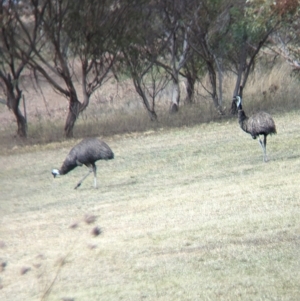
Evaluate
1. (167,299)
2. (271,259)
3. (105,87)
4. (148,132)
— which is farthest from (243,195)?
(105,87)

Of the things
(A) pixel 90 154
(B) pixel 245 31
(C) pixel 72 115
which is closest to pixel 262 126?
(A) pixel 90 154

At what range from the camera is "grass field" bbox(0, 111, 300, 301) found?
7685 mm

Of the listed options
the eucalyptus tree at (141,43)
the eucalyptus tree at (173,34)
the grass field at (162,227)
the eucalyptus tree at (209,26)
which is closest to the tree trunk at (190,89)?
the eucalyptus tree at (173,34)

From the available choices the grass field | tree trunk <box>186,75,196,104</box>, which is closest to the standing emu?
the grass field

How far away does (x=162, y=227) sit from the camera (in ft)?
34.2

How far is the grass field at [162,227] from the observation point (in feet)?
25.2

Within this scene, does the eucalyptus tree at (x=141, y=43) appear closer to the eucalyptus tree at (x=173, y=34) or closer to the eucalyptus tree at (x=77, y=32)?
the eucalyptus tree at (x=173, y=34)

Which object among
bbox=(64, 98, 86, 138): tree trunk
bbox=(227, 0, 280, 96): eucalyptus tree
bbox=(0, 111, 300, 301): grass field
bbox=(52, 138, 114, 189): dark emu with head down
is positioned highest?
bbox=(227, 0, 280, 96): eucalyptus tree

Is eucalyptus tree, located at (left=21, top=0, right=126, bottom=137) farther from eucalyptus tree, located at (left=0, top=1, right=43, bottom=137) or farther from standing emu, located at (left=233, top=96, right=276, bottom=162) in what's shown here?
standing emu, located at (left=233, top=96, right=276, bottom=162)

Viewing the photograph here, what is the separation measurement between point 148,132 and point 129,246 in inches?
601

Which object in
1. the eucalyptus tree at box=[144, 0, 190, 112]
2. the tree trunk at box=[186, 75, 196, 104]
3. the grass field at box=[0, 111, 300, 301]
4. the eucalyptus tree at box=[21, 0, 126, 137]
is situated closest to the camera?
the grass field at box=[0, 111, 300, 301]

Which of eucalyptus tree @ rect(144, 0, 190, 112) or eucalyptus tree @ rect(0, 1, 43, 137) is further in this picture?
eucalyptus tree @ rect(144, 0, 190, 112)

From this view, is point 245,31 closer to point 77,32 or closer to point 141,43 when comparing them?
point 141,43

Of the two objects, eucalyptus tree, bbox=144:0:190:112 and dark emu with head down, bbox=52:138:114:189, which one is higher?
eucalyptus tree, bbox=144:0:190:112
